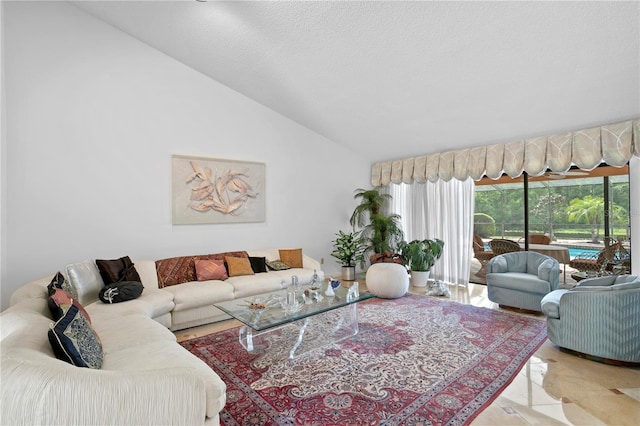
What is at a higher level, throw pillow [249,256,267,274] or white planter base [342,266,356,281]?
throw pillow [249,256,267,274]

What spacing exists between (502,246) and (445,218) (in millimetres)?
1042

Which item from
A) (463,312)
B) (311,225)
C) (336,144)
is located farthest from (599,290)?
(336,144)

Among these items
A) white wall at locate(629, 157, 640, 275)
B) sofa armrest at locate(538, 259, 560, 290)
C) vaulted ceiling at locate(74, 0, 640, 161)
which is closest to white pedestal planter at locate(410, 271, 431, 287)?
sofa armrest at locate(538, 259, 560, 290)

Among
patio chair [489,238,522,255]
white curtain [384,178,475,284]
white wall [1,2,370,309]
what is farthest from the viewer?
white curtain [384,178,475,284]

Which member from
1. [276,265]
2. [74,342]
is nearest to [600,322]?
[276,265]

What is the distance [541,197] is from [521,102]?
6.54ft

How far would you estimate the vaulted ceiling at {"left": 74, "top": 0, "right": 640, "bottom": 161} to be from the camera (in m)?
2.97

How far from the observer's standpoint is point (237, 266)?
183 inches

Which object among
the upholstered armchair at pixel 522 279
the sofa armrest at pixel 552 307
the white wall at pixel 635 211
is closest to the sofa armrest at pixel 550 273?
the upholstered armchair at pixel 522 279

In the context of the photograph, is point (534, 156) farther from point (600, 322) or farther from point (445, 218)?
point (600, 322)

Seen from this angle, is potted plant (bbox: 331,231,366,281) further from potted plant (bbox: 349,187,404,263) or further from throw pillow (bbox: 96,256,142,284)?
throw pillow (bbox: 96,256,142,284)

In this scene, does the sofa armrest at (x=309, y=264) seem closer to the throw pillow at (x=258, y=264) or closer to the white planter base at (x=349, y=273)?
the throw pillow at (x=258, y=264)

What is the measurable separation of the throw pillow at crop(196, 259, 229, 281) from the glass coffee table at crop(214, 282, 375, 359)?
955 millimetres

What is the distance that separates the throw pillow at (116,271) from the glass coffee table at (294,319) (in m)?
1.20
